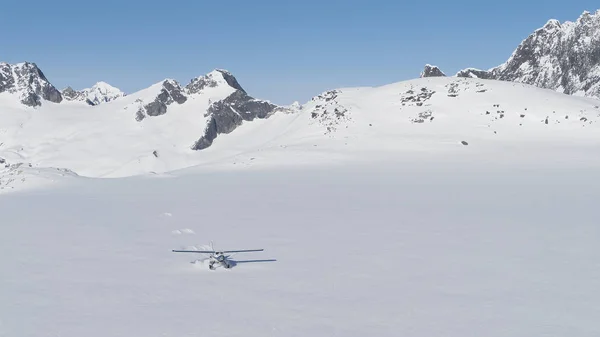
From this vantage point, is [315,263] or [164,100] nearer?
[315,263]

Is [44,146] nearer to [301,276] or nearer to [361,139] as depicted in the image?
[361,139]

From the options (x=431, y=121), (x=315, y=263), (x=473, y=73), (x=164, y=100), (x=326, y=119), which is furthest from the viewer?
(x=164, y=100)

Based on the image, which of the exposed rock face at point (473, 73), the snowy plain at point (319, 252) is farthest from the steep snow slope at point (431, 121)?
the exposed rock face at point (473, 73)

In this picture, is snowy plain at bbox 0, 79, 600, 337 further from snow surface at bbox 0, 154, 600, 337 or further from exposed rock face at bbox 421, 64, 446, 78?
exposed rock face at bbox 421, 64, 446, 78

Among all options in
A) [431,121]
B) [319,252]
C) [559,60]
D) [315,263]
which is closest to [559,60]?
[559,60]

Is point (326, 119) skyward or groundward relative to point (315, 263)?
skyward

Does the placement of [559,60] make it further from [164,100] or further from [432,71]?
[164,100]
